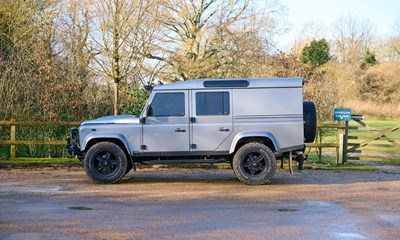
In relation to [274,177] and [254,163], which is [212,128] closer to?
[254,163]

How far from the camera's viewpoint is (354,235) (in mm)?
7762

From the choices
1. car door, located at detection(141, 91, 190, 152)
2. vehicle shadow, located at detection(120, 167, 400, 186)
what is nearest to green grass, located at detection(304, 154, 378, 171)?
vehicle shadow, located at detection(120, 167, 400, 186)

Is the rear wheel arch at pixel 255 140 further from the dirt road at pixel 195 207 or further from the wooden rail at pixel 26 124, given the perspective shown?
the wooden rail at pixel 26 124

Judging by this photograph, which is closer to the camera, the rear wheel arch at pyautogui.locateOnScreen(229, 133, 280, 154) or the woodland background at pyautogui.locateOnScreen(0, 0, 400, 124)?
the rear wheel arch at pyautogui.locateOnScreen(229, 133, 280, 154)

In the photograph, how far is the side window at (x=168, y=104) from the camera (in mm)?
12617

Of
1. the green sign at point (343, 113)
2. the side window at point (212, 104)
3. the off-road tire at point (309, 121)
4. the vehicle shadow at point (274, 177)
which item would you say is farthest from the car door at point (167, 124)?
the green sign at point (343, 113)

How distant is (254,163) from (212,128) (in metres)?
1.20

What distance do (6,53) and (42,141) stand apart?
17.7 ft

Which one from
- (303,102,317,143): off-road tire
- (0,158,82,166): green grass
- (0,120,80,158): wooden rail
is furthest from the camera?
(0,120,80,158): wooden rail

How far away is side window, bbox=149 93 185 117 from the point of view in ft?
41.4

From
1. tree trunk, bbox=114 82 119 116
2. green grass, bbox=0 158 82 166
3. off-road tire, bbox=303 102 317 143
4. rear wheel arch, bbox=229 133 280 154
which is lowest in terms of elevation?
green grass, bbox=0 158 82 166

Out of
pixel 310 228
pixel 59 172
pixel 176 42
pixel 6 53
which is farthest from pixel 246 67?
pixel 310 228

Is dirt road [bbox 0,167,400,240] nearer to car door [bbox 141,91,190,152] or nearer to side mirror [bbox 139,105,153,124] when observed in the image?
car door [bbox 141,91,190,152]

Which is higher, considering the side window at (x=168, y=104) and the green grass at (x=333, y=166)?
the side window at (x=168, y=104)
